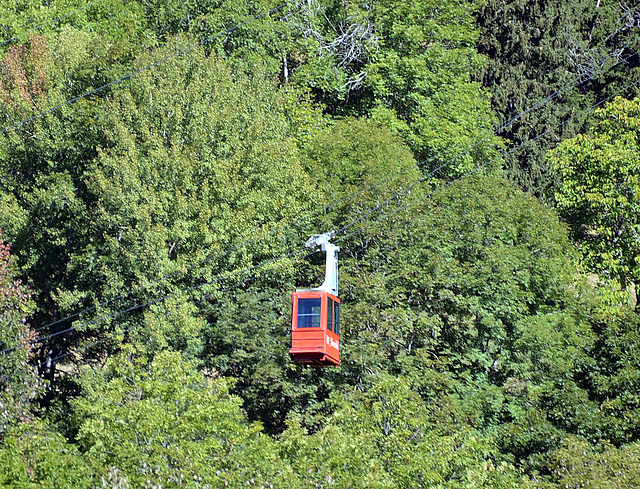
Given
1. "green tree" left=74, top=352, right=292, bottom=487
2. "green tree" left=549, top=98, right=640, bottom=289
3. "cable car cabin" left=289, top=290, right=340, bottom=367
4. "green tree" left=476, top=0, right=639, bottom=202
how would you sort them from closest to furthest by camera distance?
1. "cable car cabin" left=289, top=290, right=340, bottom=367
2. "green tree" left=74, top=352, right=292, bottom=487
3. "green tree" left=549, top=98, right=640, bottom=289
4. "green tree" left=476, top=0, right=639, bottom=202

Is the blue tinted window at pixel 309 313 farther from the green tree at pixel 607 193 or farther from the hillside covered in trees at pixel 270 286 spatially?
the green tree at pixel 607 193

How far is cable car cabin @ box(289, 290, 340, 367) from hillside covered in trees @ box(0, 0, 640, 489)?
3.03 m

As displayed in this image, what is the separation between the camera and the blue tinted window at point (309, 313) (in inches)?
1187

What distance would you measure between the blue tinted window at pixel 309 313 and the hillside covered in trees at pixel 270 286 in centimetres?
384

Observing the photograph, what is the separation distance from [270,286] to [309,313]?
14.4 meters

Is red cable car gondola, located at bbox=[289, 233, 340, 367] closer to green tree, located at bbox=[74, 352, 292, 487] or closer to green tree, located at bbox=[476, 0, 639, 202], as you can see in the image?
green tree, located at bbox=[74, 352, 292, 487]

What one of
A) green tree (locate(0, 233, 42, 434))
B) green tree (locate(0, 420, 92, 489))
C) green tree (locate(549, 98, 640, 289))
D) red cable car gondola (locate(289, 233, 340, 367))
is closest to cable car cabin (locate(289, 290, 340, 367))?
red cable car gondola (locate(289, 233, 340, 367))

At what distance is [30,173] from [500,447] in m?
23.7

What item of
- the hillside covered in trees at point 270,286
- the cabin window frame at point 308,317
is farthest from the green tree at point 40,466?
the cabin window frame at point 308,317

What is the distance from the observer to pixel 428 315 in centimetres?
4294

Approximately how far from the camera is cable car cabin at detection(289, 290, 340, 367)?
98.6 feet

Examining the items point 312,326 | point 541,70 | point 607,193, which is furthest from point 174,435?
point 541,70

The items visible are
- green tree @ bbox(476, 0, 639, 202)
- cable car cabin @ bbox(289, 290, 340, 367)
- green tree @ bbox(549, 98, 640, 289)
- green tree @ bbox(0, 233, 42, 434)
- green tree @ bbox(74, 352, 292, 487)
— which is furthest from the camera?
green tree @ bbox(476, 0, 639, 202)

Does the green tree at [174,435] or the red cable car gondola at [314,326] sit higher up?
the red cable car gondola at [314,326]
